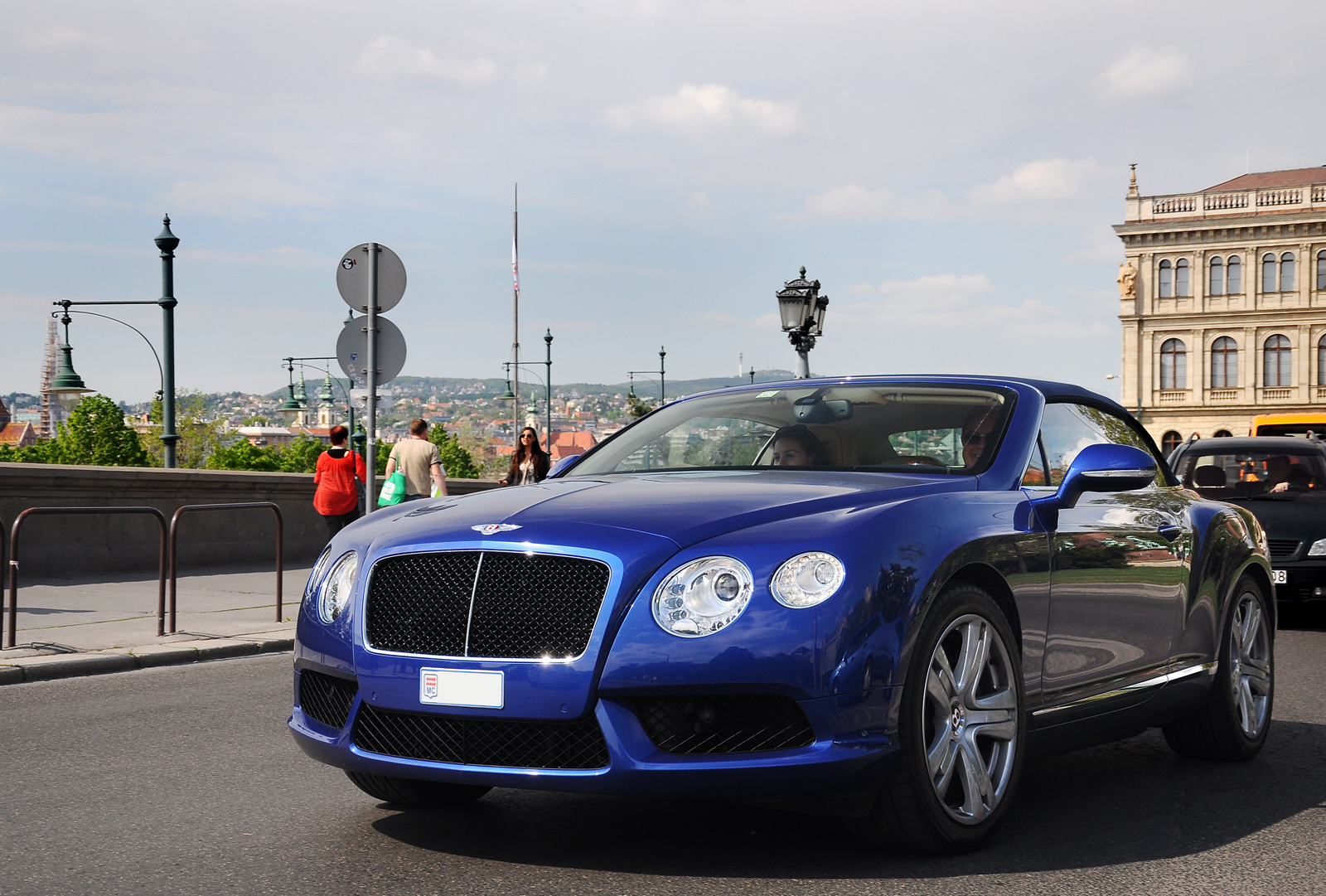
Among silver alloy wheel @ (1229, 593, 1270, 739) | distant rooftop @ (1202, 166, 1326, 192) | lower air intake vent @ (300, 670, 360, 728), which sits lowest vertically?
silver alloy wheel @ (1229, 593, 1270, 739)

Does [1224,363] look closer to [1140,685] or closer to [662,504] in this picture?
[1140,685]

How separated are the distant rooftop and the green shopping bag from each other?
8323 cm

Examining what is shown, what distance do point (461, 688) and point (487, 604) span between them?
0.76 ft

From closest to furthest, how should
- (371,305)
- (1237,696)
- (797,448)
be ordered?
(797,448) → (1237,696) → (371,305)

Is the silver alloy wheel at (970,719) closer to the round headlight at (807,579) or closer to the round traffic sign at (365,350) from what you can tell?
the round headlight at (807,579)

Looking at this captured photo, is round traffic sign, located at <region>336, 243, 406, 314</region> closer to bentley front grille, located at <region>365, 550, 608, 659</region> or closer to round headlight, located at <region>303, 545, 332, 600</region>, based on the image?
round headlight, located at <region>303, 545, 332, 600</region>

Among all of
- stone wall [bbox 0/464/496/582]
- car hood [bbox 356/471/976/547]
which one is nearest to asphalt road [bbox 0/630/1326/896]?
car hood [bbox 356/471/976/547]

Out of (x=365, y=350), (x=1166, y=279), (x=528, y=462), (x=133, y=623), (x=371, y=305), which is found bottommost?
(x=133, y=623)

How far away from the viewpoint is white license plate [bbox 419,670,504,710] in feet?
12.6

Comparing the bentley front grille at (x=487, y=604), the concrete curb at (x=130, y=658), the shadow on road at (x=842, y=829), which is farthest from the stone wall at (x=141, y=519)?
the bentley front grille at (x=487, y=604)

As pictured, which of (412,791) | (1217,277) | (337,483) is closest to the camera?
(412,791)

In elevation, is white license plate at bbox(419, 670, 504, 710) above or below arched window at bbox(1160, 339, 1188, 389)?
Answer: below

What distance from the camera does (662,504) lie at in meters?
4.21

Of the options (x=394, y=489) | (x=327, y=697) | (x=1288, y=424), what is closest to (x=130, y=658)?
(x=394, y=489)
